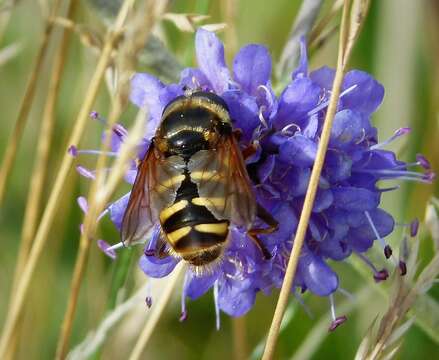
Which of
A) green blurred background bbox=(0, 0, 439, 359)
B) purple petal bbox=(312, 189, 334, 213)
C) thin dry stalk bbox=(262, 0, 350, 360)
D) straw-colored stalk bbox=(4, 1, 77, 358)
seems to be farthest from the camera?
green blurred background bbox=(0, 0, 439, 359)

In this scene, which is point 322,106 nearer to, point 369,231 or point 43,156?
point 369,231

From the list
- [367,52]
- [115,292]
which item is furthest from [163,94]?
[367,52]

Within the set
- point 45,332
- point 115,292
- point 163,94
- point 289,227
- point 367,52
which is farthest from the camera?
point 367,52

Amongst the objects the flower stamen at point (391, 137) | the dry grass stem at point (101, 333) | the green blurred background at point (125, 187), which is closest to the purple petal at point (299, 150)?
the flower stamen at point (391, 137)

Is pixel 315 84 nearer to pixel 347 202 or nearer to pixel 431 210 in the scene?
pixel 347 202

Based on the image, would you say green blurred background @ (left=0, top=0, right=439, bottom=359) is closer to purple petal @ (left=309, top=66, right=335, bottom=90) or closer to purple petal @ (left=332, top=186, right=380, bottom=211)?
purple petal @ (left=309, top=66, right=335, bottom=90)

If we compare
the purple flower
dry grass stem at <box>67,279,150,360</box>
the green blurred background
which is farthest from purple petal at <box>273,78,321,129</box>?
the green blurred background

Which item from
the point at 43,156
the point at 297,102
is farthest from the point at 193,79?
the point at 43,156
